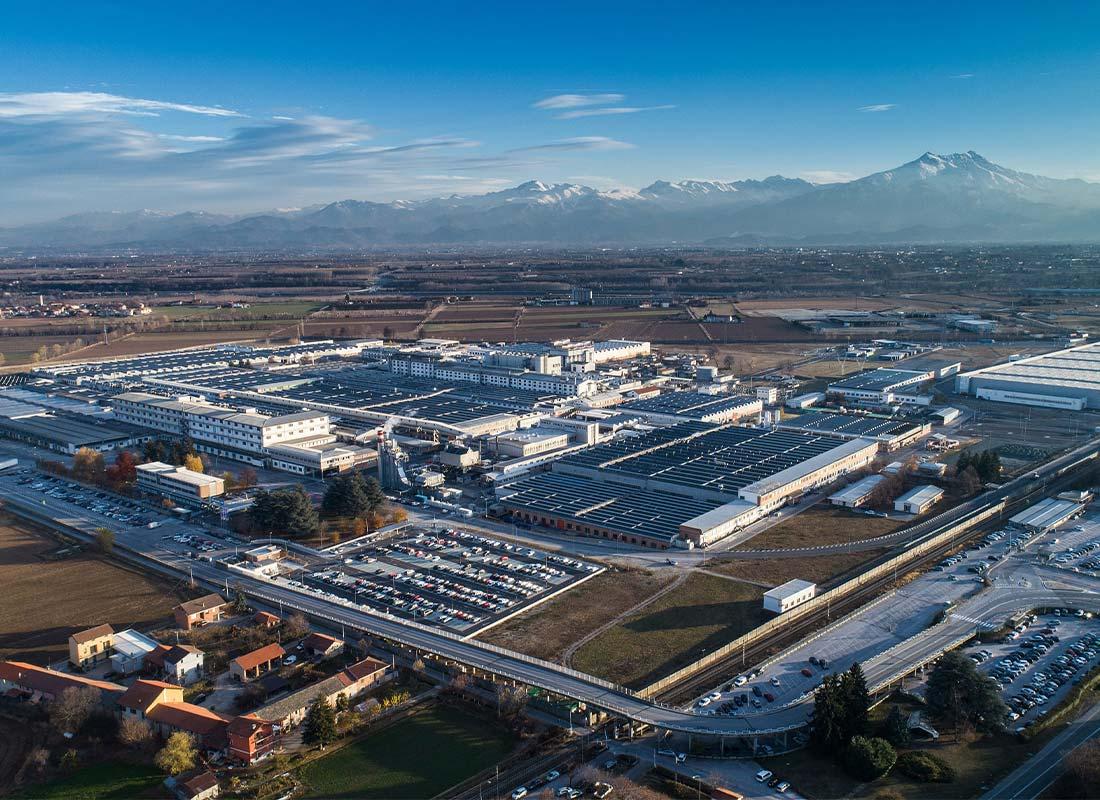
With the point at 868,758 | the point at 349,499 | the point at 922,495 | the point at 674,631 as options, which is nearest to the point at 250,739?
the point at 674,631

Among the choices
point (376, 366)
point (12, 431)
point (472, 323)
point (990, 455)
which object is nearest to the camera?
point (990, 455)

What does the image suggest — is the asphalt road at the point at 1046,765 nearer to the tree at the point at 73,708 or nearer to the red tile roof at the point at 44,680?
the tree at the point at 73,708

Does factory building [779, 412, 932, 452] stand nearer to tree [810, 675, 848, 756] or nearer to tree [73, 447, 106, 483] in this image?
tree [810, 675, 848, 756]

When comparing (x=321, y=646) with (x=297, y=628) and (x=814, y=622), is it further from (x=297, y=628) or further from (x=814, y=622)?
(x=814, y=622)

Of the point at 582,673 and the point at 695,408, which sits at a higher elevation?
the point at 695,408

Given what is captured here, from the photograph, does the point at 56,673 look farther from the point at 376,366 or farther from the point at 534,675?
the point at 376,366

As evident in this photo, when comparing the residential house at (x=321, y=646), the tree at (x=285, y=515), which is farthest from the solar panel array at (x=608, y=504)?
the residential house at (x=321, y=646)

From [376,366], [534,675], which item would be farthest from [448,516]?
[376,366]
